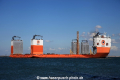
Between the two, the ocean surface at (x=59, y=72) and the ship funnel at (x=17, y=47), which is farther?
the ship funnel at (x=17, y=47)

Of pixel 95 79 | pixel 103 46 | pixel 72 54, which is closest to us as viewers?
pixel 95 79

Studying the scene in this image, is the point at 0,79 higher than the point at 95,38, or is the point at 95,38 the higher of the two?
the point at 95,38

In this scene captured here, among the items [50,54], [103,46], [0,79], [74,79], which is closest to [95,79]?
[74,79]

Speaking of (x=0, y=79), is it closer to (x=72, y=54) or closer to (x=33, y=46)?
(x=33, y=46)

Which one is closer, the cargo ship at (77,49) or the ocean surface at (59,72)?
the ocean surface at (59,72)

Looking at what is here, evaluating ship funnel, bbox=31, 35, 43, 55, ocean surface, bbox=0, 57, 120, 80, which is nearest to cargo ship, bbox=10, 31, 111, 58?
ship funnel, bbox=31, 35, 43, 55

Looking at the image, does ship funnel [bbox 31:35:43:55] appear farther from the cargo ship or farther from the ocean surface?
the ocean surface

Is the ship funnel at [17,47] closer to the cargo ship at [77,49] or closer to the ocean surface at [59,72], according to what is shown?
the cargo ship at [77,49]

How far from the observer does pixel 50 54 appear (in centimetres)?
6731

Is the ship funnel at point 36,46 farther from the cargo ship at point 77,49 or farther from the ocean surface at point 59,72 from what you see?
the ocean surface at point 59,72

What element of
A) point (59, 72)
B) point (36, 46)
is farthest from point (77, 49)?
point (59, 72)

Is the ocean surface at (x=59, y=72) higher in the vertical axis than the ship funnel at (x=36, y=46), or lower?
lower

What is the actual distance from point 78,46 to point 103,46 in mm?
12042

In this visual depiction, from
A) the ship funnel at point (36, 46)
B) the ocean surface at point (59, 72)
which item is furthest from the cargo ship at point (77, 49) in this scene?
the ocean surface at point (59, 72)
